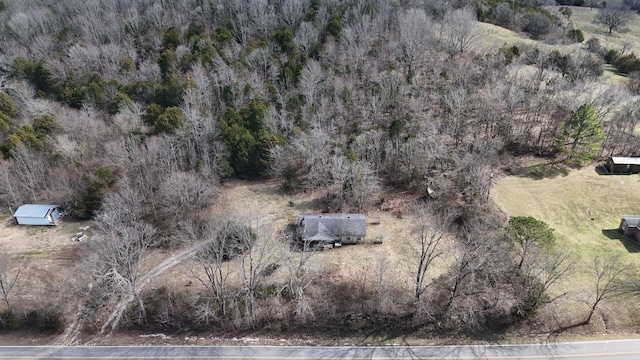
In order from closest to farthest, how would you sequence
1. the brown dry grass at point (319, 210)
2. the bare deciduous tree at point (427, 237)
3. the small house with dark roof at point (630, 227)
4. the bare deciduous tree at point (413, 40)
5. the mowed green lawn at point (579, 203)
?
the bare deciduous tree at point (427, 237), the brown dry grass at point (319, 210), the small house with dark roof at point (630, 227), the mowed green lawn at point (579, 203), the bare deciduous tree at point (413, 40)

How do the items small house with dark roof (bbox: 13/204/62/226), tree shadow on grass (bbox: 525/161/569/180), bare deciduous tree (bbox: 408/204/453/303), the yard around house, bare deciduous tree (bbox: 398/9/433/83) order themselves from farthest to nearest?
bare deciduous tree (bbox: 398/9/433/83) → tree shadow on grass (bbox: 525/161/569/180) → small house with dark roof (bbox: 13/204/62/226) → bare deciduous tree (bbox: 408/204/453/303) → the yard around house

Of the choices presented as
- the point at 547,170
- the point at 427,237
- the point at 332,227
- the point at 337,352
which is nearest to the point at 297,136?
the point at 332,227

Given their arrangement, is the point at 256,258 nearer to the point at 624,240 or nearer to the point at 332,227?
the point at 332,227

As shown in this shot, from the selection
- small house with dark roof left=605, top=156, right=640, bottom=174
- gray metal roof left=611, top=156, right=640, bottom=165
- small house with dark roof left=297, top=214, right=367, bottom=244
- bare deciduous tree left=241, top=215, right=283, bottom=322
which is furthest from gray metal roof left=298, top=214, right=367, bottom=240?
gray metal roof left=611, top=156, right=640, bottom=165

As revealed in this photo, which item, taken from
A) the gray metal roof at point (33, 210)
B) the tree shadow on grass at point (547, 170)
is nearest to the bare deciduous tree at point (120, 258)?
the gray metal roof at point (33, 210)

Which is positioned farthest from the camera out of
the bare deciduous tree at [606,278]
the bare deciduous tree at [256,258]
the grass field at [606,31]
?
the grass field at [606,31]

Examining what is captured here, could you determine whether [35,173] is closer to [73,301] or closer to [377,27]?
[73,301]

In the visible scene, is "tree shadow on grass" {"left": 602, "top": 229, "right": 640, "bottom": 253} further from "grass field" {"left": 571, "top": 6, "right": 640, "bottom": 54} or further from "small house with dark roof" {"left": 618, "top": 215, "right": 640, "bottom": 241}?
"grass field" {"left": 571, "top": 6, "right": 640, "bottom": 54}

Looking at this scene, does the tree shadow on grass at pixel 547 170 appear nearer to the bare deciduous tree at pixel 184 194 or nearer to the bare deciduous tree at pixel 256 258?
the bare deciduous tree at pixel 256 258
